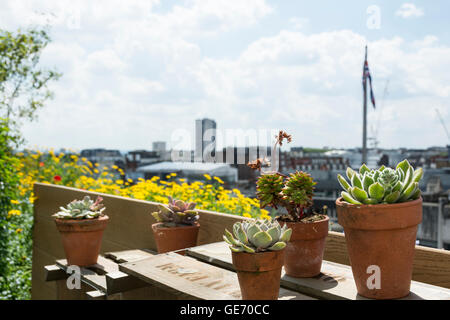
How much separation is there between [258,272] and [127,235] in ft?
6.27

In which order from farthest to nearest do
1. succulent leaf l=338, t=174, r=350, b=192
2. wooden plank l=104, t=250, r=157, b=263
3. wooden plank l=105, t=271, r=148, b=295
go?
1. wooden plank l=104, t=250, r=157, b=263
2. wooden plank l=105, t=271, r=148, b=295
3. succulent leaf l=338, t=174, r=350, b=192

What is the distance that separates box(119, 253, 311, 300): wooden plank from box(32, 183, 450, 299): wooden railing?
0.42 metres

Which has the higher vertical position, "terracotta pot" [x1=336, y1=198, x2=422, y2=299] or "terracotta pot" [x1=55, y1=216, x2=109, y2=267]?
"terracotta pot" [x1=336, y1=198, x2=422, y2=299]

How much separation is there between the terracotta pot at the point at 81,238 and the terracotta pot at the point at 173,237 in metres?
0.45

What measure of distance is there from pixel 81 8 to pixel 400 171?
2.58 m

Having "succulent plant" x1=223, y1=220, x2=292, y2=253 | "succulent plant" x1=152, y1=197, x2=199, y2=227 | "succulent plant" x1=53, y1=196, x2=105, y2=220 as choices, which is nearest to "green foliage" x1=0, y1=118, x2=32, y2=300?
"succulent plant" x1=53, y1=196, x2=105, y2=220

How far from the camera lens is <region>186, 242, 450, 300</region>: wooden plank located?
116 centimetres

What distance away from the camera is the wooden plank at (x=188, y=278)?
128cm

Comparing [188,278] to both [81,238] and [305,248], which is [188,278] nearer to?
[305,248]

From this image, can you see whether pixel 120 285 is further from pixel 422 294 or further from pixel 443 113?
pixel 443 113

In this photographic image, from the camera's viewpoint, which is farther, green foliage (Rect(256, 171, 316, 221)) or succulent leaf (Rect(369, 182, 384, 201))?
green foliage (Rect(256, 171, 316, 221))

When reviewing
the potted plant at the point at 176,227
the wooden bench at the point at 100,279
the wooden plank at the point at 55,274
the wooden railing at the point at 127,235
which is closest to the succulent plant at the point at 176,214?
the potted plant at the point at 176,227

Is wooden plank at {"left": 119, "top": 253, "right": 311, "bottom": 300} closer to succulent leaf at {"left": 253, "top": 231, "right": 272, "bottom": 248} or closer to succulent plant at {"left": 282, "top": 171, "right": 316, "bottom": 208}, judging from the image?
succulent leaf at {"left": 253, "top": 231, "right": 272, "bottom": 248}
